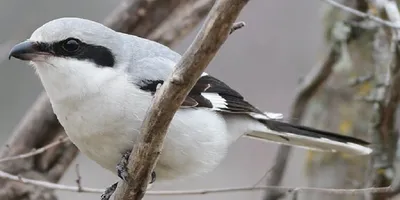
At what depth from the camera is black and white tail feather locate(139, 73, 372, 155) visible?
237cm

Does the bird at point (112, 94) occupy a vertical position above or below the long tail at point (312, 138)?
above

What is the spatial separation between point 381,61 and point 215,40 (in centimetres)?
156

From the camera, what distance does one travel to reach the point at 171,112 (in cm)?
169

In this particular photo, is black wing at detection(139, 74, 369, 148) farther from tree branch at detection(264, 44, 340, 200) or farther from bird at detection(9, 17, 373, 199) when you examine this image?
tree branch at detection(264, 44, 340, 200)

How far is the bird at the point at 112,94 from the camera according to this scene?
2.06 meters

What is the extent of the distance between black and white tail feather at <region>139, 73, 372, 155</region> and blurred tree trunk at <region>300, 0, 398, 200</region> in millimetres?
166

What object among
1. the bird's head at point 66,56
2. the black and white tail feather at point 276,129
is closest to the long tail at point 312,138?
the black and white tail feather at point 276,129

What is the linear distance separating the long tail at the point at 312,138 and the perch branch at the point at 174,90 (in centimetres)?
85

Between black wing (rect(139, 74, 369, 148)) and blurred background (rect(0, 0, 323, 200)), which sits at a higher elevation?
black wing (rect(139, 74, 369, 148))

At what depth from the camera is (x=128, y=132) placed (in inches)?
81.2

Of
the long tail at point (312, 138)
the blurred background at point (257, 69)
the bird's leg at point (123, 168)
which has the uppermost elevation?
the bird's leg at point (123, 168)

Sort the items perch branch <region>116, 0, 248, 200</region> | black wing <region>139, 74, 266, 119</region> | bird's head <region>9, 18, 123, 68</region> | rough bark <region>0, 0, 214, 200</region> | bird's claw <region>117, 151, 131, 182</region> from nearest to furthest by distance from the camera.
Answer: perch branch <region>116, 0, 248, 200</region>
bird's claw <region>117, 151, 131, 182</region>
bird's head <region>9, 18, 123, 68</region>
black wing <region>139, 74, 266, 119</region>
rough bark <region>0, 0, 214, 200</region>

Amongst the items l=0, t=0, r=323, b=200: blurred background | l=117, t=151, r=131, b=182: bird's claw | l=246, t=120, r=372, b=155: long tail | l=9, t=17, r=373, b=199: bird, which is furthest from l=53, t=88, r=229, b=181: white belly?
l=0, t=0, r=323, b=200: blurred background

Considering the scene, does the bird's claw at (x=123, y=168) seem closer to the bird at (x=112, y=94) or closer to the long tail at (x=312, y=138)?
the bird at (x=112, y=94)
